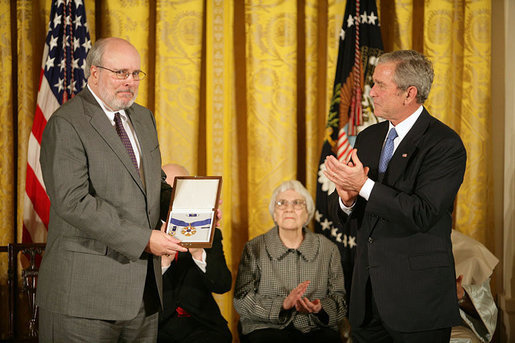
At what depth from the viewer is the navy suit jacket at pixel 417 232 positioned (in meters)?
2.17

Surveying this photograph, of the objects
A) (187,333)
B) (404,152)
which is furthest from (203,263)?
(404,152)

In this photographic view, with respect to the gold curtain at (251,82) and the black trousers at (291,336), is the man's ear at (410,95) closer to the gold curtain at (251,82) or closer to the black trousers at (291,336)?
the black trousers at (291,336)

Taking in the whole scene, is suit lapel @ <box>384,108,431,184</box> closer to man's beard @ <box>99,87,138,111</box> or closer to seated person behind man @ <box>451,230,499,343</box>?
man's beard @ <box>99,87,138,111</box>

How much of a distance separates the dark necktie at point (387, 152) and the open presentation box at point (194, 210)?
73 cm

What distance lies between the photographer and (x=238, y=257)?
4566mm

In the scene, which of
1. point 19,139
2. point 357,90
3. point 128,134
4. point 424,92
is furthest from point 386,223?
point 19,139

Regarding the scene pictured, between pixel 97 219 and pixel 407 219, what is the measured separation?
3.90 ft

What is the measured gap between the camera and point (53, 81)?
13.2ft

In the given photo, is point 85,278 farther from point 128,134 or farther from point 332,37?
point 332,37

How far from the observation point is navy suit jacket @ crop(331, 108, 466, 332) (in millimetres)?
2166

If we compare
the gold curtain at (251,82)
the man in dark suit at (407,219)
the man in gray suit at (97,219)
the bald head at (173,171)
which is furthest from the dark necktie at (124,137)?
the gold curtain at (251,82)

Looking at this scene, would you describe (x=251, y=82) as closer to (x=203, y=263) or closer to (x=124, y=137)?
(x=203, y=263)

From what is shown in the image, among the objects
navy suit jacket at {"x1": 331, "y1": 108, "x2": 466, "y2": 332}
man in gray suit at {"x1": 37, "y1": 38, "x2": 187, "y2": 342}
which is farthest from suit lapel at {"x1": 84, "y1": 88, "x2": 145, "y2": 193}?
navy suit jacket at {"x1": 331, "y1": 108, "x2": 466, "y2": 332}

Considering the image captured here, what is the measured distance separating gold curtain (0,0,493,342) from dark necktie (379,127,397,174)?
6.60ft
